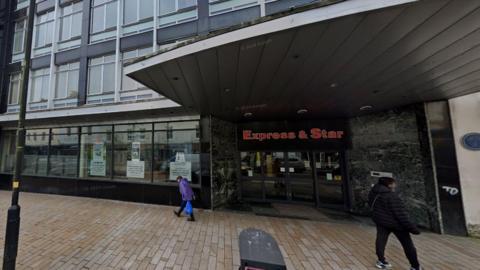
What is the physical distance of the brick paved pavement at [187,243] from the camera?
12.4ft

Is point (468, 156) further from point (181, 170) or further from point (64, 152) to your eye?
point (64, 152)

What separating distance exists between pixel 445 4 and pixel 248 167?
7491 mm

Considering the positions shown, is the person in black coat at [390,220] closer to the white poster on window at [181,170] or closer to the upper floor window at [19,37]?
the white poster on window at [181,170]

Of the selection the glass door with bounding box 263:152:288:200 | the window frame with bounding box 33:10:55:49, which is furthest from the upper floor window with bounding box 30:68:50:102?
the glass door with bounding box 263:152:288:200

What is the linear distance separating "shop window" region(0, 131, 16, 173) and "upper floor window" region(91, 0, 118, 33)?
322 inches

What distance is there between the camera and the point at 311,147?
307 inches

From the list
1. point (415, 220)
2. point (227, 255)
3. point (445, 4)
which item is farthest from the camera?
point (415, 220)

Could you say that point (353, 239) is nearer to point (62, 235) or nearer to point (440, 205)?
point (440, 205)

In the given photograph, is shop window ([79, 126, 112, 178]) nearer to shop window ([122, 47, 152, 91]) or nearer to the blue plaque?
shop window ([122, 47, 152, 91])

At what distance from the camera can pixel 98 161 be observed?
8.93m

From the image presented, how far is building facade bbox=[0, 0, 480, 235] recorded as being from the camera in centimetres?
254

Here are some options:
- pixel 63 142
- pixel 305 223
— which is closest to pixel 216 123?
pixel 305 223

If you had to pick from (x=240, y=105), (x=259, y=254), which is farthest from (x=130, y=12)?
(x=259, y=254)

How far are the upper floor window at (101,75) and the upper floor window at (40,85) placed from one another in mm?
2854
